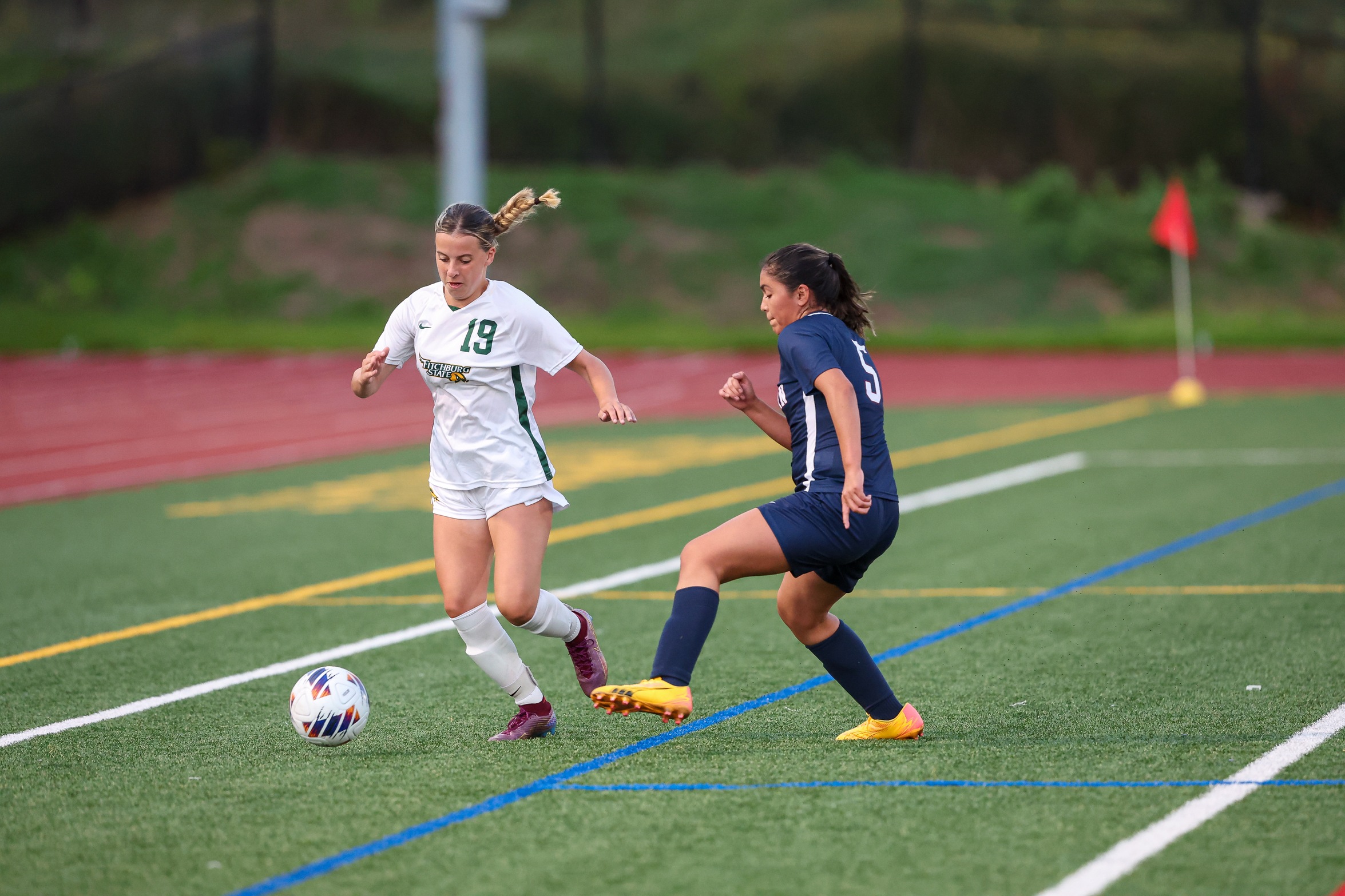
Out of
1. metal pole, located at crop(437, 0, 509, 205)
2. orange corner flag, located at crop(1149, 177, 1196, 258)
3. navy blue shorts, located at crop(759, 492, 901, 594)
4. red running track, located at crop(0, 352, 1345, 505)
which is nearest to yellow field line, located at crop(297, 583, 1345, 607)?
navy blue shorts, located at crop(759, 492, 901, 594)

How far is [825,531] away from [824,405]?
0.42 metres

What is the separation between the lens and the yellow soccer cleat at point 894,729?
559 cm

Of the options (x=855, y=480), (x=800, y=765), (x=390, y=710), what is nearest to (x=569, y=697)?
(x=390, y=710)

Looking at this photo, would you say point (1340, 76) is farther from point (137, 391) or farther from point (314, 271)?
point (137, 391)

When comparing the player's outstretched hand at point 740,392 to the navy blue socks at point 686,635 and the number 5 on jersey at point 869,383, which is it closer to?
the number 5 on jersey at point 869,383

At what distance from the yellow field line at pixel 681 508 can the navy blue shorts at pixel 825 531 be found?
13.6ft

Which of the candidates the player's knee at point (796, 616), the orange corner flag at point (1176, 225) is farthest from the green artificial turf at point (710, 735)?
the orange corner flag at point (1176, 225)

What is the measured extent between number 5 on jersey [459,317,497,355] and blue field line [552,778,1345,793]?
5.27 ft

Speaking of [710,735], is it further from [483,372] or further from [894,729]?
[483,372]

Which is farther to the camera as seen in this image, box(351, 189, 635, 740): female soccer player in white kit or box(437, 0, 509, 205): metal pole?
box(437, 0, 509, 205): metal pole

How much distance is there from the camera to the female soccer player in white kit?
223 inches

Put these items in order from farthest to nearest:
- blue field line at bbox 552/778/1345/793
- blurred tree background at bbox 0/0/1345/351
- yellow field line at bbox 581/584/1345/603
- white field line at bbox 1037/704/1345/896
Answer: blurred tree background at bbox 0/0/1345/351
yellow field line at bbox 581/584/1345/603
blue field line at bbox 552/778/1345/793
white field line at bbox 1037/704/1345/896

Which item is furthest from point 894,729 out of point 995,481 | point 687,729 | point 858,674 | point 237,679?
point 995,481

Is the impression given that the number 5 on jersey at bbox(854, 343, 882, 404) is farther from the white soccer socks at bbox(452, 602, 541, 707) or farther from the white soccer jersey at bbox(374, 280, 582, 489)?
the white soccer socks at bbox(452, 602, 541, 707)
